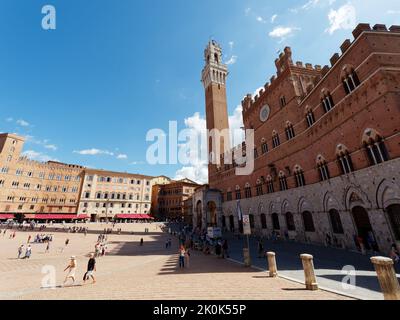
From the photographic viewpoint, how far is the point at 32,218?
50.9m

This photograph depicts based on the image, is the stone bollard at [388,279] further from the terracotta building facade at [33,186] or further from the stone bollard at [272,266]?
the terracotta building facade at [33,186]

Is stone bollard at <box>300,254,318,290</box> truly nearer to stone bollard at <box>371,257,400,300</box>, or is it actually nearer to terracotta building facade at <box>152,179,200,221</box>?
stone bollard at <box>371,257,400,300</box>

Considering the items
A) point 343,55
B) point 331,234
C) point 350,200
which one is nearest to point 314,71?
point 343,55

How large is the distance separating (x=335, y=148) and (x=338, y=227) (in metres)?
6.76

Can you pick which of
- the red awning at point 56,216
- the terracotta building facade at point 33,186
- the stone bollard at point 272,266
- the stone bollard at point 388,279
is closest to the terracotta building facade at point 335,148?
the stone bollard at point 272,266

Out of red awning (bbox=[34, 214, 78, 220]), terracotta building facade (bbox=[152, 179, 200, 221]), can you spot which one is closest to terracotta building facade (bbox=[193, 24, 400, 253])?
Result: terracotta building facade (bbox=[152, 179, 200, 221])

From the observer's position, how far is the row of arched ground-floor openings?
41.5 feet

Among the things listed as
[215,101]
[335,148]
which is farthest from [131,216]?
[335,148]

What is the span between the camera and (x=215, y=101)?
48875 millimetres

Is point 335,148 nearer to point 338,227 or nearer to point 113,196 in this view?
point 338,227

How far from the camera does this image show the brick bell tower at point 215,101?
46375mm

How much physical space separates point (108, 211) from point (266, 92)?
2112 inches

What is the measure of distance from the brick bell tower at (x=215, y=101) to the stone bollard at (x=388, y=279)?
38.6 metres
